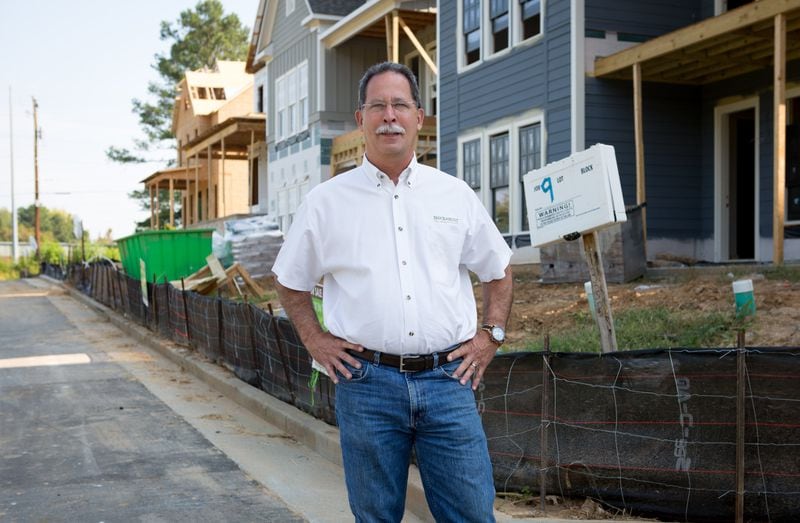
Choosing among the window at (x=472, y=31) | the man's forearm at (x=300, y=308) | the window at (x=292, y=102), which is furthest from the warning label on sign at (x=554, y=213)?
the window at (x=292, y=102)

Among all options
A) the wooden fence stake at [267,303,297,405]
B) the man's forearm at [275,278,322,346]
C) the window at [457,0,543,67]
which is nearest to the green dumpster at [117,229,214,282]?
the window at [457,0,543,67]

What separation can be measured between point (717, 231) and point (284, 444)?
32.7 ft

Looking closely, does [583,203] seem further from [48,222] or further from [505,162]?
[48,222]

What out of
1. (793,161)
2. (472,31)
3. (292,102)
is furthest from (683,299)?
(292,102)

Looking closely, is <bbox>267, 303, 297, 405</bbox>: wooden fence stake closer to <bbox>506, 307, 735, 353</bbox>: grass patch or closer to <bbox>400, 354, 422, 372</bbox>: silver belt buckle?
<bbox>506, 307, 735, 353</bbox>: grass patch

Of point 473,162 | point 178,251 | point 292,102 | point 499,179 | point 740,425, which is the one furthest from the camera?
point 292,102

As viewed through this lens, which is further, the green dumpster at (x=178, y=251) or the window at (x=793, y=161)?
the green dumpster at (x=178, y=251)

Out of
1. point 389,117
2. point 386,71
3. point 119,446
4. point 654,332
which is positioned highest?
point 386,71

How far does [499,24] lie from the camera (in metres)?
18.2

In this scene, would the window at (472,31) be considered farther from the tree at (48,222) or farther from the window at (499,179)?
the tree at (48,222)

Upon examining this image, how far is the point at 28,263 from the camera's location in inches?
2242

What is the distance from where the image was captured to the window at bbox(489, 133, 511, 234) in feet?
59.4

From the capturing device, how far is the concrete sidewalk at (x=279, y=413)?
653cm

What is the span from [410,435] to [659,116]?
1374 centimetres
